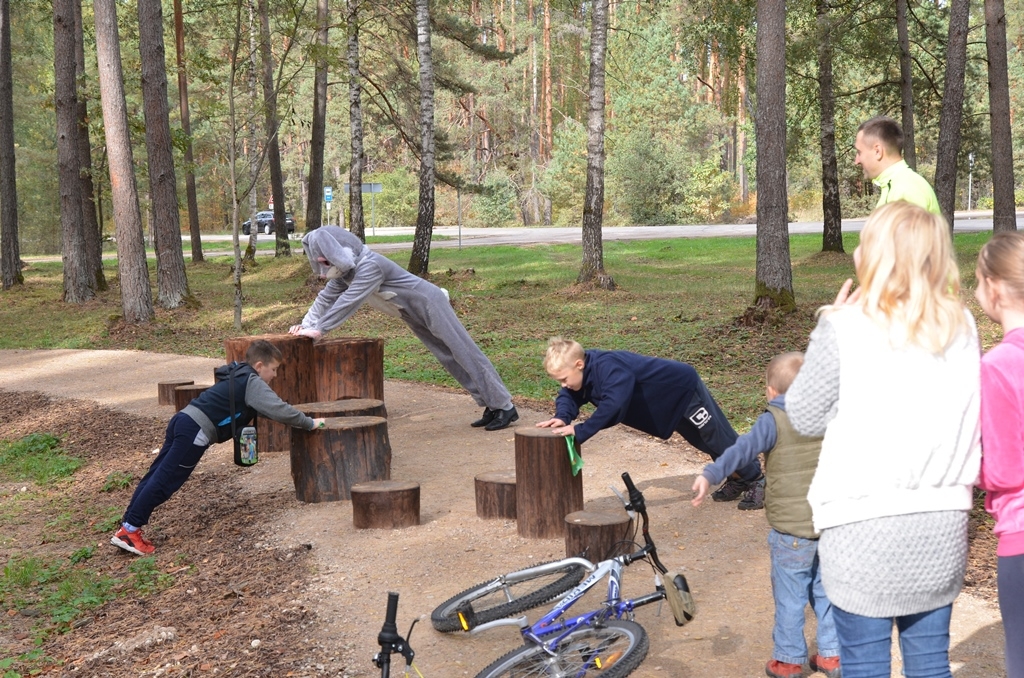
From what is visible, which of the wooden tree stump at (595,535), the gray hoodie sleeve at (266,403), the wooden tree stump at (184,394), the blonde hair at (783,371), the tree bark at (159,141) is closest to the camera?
the blonde hair at (783,371)

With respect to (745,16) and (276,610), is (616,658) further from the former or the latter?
(745,16)

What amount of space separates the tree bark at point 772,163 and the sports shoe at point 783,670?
9.97 metres

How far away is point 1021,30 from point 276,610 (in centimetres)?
6654

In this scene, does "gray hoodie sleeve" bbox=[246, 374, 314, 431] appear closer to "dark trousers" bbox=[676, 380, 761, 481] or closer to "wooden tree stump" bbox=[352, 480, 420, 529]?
"wooden tree stump" bbox=[352, 480, 420, 529]

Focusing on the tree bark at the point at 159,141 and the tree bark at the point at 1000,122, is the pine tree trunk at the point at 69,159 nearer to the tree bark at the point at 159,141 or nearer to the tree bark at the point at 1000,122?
the tree bark at the point at 159,141

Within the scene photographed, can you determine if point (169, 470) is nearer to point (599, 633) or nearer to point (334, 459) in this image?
point (334, 459)

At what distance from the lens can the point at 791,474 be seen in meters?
4.27

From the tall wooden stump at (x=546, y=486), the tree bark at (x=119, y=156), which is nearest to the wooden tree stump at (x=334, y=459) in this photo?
the tall wooden stump at (x=546, y=486)

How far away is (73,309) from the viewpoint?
21219 millimetres

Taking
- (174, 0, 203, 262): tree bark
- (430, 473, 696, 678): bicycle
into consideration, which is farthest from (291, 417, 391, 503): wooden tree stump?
(174, 0, 203, 262): tree bark

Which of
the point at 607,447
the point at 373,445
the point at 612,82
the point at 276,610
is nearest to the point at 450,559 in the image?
the point at 276,610

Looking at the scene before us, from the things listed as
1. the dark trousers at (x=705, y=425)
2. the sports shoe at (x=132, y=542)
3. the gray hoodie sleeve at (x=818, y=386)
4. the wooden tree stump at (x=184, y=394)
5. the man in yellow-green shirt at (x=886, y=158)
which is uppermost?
the man in yellow-green shirt at (x=886, y=158)

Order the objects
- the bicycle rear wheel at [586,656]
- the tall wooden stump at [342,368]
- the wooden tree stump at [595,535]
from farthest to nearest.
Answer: the tall wooden stump at [342,368]
the wooden tree stump at [595,535]
the bicycle rear wheel at [586,656]

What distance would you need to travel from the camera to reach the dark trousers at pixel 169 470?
701 cm
